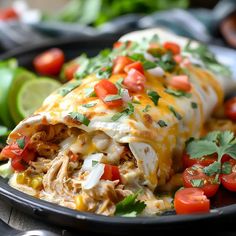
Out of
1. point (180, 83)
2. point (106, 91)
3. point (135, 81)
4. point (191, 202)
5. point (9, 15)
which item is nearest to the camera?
point (191, 202)

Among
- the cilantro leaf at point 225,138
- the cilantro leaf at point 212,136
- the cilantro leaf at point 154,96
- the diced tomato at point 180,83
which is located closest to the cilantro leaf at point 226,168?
the cilantro leaf at point 225,138

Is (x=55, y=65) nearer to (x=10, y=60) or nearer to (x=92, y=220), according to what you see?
(x=10, y=60)

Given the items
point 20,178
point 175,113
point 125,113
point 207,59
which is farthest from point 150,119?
point 207,59

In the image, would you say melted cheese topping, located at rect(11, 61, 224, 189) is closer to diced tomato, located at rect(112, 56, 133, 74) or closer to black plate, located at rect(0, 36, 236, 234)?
diced tomato, located at rect(112, 56, 133, 74)

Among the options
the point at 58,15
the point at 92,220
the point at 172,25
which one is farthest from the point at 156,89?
the point at 58,15

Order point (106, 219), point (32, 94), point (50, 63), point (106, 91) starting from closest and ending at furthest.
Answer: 1. point (106, 219)
2. point (106, 91)
3. point (32, 94)
4. point (50, 63)

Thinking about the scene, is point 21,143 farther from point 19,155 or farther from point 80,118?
point 80,118
